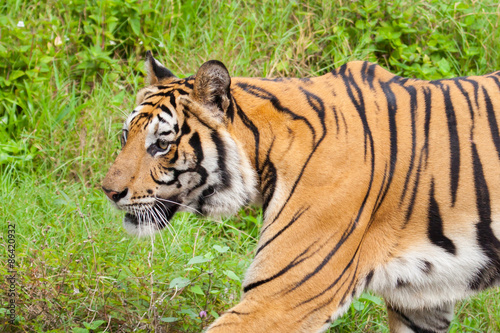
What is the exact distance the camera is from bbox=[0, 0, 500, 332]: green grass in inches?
117

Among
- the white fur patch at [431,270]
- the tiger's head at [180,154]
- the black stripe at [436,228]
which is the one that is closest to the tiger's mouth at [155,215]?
the tiger's head at [180,154]

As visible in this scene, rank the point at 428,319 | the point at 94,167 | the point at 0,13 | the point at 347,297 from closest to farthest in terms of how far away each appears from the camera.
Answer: the point at 347,297
the point at 428,319
the point at 94,167
the point at 0,13

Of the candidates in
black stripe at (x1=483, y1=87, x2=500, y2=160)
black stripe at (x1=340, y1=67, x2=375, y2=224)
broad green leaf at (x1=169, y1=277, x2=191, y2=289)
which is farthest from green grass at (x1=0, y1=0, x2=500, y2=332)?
black stripe at (x1=483, y1=87, x2=500, y2=160)

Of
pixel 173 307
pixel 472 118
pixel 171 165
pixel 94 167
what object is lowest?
pixel 173 307

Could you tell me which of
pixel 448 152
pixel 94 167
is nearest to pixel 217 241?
pixel 94 167

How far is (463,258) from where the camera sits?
254 centimetres

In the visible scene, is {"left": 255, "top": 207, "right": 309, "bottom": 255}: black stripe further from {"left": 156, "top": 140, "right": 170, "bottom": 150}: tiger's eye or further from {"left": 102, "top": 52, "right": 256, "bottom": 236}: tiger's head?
{"left": 156, "top": 140, "right": 170, "bottom": 150}: tiger's eye

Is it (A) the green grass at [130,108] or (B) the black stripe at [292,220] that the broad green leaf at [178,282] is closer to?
(A) the green grass at [130,108]

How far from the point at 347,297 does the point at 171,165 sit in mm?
897

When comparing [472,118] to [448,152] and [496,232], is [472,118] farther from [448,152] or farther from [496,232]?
[496,232]

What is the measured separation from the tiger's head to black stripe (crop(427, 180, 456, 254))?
2.44ft

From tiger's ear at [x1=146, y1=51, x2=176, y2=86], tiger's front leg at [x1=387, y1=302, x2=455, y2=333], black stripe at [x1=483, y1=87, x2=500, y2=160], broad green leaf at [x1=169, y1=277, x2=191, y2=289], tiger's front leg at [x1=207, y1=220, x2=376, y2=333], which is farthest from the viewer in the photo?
tiger's front leg at [x1=387, y1=302, x2=455, y2=333]

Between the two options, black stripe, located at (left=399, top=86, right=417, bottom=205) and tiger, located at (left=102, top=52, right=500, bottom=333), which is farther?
black stripe, located at (left=399, top=86, right=417, bottom=205)

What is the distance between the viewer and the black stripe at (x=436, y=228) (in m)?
2.52
